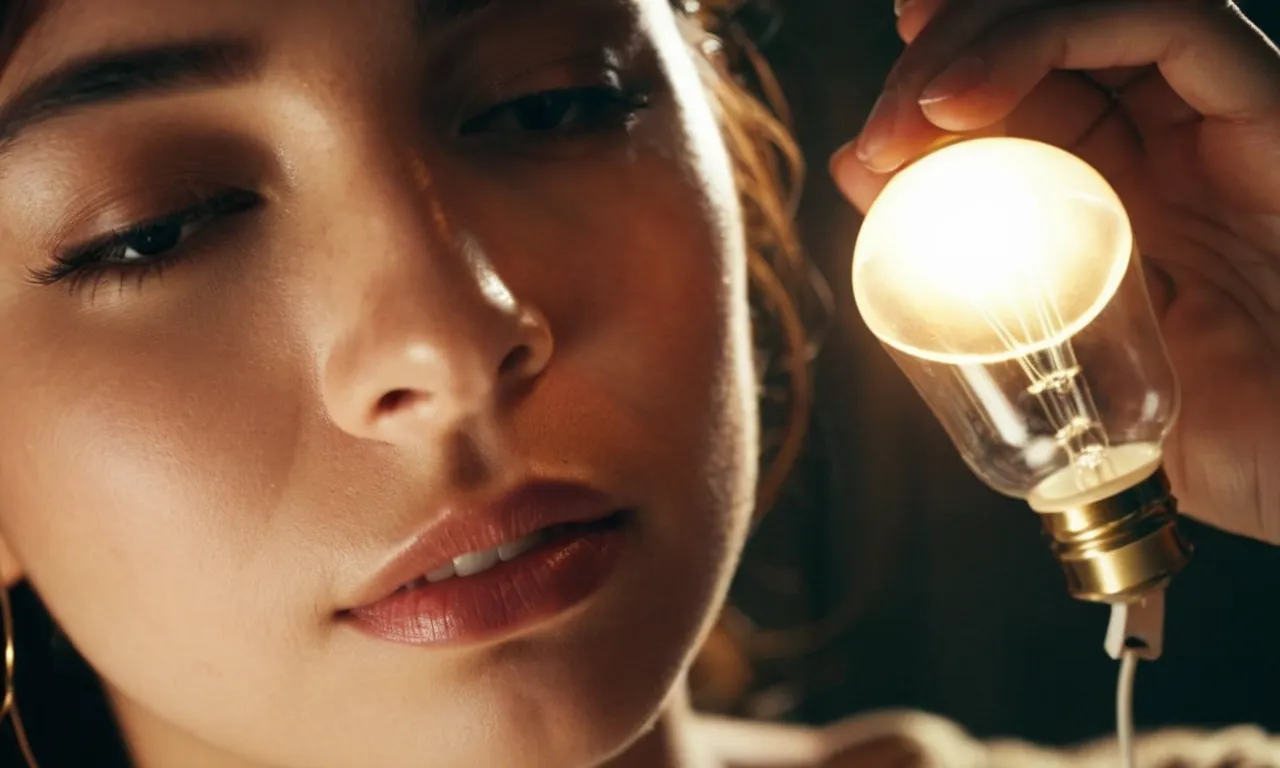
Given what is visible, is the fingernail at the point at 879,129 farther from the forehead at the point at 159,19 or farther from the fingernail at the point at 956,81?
the forehead at the point at 159,19

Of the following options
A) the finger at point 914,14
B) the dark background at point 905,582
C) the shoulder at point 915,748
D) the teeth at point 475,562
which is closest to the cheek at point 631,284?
the teeth at point 475,562

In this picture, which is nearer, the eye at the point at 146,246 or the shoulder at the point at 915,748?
the eye at the point at 146,246

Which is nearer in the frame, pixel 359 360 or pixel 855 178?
pixel 359 360

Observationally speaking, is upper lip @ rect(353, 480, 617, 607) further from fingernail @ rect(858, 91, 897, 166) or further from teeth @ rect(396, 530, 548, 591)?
fingernail @ rect(858, 91, 897, 166)

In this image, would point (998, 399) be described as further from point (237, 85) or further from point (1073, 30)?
point (237, 85)

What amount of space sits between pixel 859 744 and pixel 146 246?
1.03 meters

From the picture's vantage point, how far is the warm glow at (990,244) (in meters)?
0.80

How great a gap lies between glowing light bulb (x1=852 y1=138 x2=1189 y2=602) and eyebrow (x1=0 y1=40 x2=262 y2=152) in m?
0.43

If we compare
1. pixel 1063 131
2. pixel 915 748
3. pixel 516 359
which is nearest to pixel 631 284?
pixel 516 359

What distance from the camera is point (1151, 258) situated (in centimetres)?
109

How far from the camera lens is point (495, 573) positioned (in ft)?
2.66

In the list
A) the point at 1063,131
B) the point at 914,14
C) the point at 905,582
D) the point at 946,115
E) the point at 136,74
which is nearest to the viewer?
the point at 136,74

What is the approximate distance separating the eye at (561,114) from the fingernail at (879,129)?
0.18 m

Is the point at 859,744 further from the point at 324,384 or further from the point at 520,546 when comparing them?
the point at 324,384
